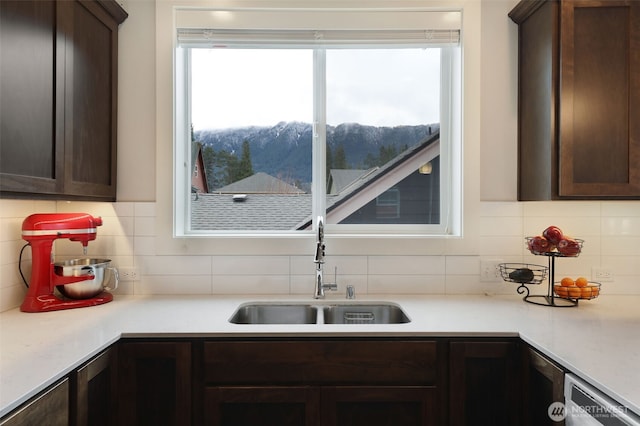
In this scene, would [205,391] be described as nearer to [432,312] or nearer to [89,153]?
[432,312]

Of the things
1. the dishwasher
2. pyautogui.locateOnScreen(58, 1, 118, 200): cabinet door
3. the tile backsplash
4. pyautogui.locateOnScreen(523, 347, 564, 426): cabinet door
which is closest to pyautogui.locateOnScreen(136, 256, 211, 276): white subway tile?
the tile backsplash

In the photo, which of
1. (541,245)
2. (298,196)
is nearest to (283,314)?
(298,196)

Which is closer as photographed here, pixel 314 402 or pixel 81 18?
pixel 314 402

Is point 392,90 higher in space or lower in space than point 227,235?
higher

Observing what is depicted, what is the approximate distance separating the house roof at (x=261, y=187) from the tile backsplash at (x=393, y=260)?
381mm

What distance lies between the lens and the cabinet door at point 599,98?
1.75 metres

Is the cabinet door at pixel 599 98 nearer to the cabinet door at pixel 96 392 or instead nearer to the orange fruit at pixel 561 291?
the orange fruit at pixel 561 291

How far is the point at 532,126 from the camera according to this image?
1.97 meters

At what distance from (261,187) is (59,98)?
1.01 m

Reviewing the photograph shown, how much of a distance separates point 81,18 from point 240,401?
172cm

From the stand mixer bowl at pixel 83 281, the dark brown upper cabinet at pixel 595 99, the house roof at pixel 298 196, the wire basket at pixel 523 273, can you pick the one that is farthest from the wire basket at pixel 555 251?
the stand mixer bowl at pixel 83 281

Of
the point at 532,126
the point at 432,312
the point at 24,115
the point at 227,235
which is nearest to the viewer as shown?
the point at 24,115

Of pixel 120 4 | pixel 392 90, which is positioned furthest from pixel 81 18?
pixel 392 90

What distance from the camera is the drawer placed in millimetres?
1486
